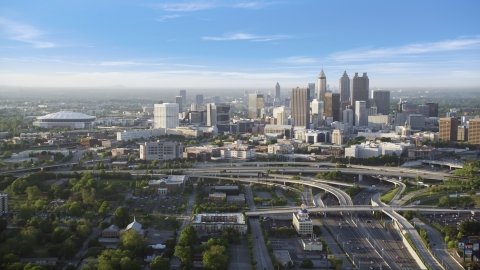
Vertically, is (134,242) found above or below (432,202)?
above

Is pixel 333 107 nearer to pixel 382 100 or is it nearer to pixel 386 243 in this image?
pixel 382 100

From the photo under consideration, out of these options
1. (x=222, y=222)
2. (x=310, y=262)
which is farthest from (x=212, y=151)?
(x=310, y=262)

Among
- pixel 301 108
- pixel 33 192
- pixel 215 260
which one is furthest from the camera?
pixel 301 108

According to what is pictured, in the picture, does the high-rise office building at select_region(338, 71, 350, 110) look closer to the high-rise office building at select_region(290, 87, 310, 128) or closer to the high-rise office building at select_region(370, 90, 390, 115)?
the high-rise office building at select_region(370, 90, 390, 115)

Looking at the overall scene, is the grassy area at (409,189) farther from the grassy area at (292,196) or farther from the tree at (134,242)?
the tree at (134,242)

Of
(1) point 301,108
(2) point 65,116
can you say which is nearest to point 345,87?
(1) point 301,108

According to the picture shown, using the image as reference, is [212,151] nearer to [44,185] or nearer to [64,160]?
[64,160]
